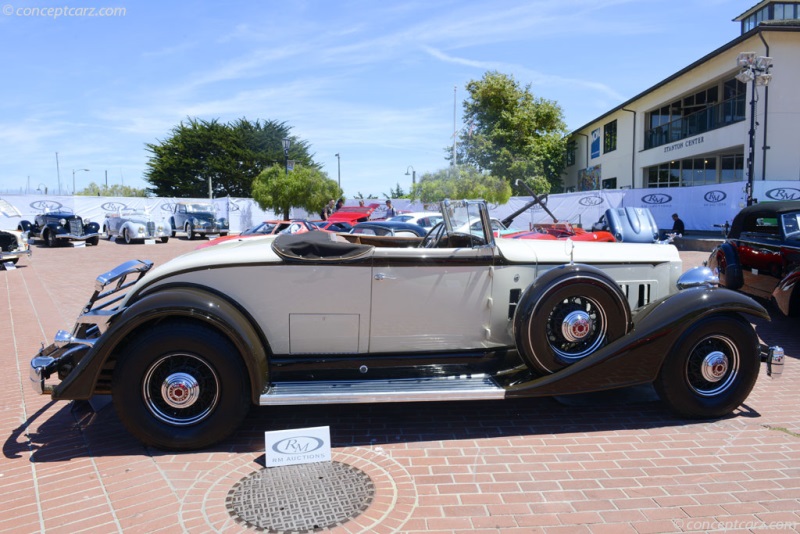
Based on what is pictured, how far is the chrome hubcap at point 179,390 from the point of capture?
339 cm

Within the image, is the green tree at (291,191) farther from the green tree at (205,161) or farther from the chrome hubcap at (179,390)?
the chrome hubcap at (179,390)

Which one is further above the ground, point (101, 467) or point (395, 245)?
point (395, 245)

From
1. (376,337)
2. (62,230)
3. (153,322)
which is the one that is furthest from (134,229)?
(376,337)

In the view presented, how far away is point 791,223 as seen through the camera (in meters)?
6.89

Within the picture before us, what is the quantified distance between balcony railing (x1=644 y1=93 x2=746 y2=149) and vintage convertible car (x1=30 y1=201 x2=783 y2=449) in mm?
22307

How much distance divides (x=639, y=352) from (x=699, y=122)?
26.0m

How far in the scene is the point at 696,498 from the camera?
2859 millimetres

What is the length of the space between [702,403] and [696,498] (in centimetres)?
120

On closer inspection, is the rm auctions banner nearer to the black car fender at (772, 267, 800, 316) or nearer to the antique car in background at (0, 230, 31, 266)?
the antique car in background at (0, 230, 31, 266)

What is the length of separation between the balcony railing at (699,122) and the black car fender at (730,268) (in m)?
17.3

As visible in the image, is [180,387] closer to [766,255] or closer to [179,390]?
[179,390]

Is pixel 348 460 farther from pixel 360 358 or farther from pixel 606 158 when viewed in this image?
pixel 606 158

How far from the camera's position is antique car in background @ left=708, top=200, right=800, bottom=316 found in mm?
6082

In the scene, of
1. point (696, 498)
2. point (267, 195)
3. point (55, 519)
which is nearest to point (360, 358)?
point (55, 519)
